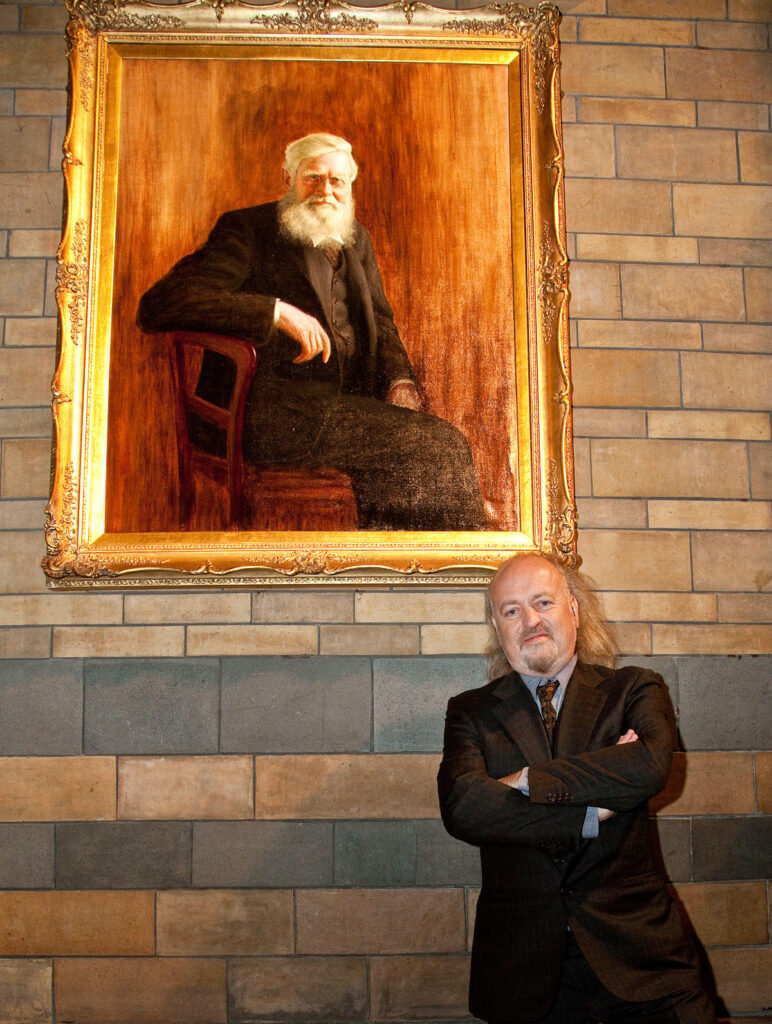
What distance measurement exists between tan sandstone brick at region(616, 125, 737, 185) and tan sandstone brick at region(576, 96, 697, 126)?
0.03 meters

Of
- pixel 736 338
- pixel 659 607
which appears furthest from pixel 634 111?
pixel 659 607

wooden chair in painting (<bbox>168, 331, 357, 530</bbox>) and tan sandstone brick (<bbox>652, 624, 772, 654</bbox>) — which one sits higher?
wooden chair in painting (<bbox>168, 331, 357, 530</bbox>)

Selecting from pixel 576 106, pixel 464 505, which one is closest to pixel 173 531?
pixel 464 505

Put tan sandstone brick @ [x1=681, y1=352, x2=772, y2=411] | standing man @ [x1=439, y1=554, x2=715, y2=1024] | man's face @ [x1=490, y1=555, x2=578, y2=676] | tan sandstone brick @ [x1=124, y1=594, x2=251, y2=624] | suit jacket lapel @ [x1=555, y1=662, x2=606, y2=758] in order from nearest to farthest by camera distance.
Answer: standing man @ [x1=439, y1=554, x2=715, y2=1024]
suit jacket lapel @ [x1=555, y1=662, x2=606, y2=758]
man's face @ [x1=490, y1=555, x2=578, y2=676]
tan sandstone brick @ [x1=124, y1=594, x2=251, y2=624]
tan sandstone brick @ [x1=681, y1=352, x2=772, y2=411]

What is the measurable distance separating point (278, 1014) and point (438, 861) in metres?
0.71

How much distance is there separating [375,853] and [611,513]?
1.45 m

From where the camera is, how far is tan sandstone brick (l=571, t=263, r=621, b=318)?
3.29 m

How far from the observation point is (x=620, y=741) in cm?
224

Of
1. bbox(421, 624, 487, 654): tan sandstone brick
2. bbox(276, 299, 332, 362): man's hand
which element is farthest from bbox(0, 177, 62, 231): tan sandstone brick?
bbox(421, 624, 487, 654): tan sandstone brick

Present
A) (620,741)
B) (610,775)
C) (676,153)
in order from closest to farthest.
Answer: (610,775), (620,741), (676,153)

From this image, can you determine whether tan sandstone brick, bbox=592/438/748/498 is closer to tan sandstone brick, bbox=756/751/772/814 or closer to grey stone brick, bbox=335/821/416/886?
tan sandstone brick, bbox=756/751/772/814

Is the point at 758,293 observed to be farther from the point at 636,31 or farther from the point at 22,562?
the point at 22,562

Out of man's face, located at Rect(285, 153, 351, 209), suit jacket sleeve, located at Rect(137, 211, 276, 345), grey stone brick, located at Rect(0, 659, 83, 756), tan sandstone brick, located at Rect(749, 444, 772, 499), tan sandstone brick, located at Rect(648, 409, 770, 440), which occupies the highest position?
man's face, located at Rect(285, 153, 351, 209)

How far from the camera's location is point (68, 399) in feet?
10.3
